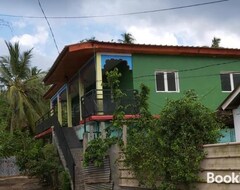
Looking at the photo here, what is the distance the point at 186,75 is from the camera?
20.0m

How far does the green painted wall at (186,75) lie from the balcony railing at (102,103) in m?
1.36

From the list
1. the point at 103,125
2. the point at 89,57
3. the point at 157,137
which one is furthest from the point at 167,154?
the point at 89,57

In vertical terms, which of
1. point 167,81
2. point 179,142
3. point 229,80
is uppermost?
point 229,80

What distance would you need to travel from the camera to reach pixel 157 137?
10227 millimetres

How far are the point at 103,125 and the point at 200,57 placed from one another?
253 inches

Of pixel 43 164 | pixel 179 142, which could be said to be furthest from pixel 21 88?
pixel 179 142

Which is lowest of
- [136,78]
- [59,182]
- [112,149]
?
[59,182]

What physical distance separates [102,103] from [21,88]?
20659mm

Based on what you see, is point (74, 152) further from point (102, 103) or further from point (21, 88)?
point (21, 88)

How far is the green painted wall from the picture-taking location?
19.4 m

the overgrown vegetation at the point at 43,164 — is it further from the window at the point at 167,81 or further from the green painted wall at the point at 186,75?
the window at the point at 167,81

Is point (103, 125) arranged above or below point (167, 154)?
above

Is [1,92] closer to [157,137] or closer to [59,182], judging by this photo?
[59,182]

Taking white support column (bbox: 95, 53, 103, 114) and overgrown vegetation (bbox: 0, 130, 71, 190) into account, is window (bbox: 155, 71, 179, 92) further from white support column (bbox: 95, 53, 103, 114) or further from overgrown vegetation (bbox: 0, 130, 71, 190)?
overgrown vegetation (bbox: 0, 130, 71, 190)
